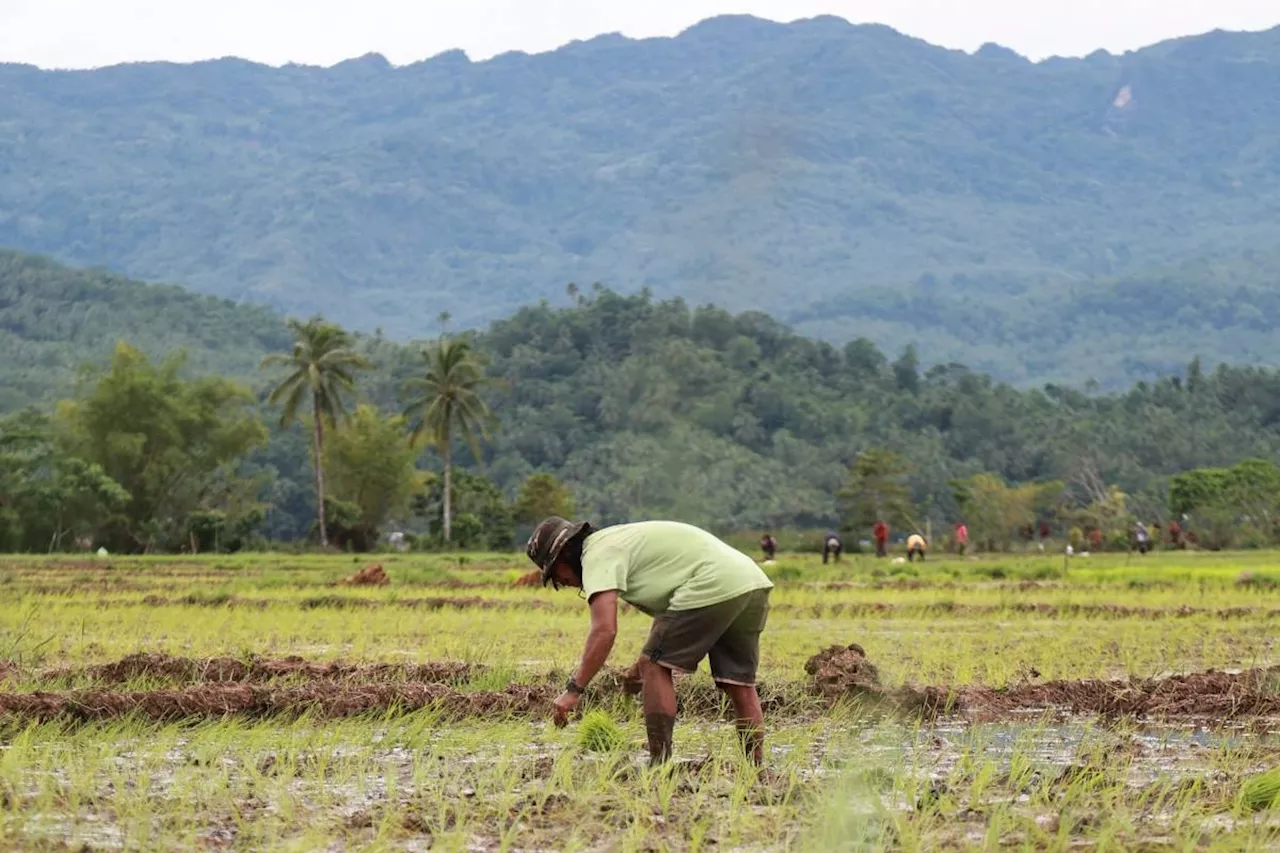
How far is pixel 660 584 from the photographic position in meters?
7.03

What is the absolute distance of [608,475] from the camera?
89688 mm

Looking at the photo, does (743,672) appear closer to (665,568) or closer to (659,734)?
(659,734)

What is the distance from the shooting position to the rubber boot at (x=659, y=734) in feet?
23.0

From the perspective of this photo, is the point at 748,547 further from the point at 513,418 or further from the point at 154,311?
the point at 154,311

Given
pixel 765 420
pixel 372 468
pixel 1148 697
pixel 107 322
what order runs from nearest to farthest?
pixel 1148 697 → pixel 372 468 → pixel 765 420 → pixel 107 322

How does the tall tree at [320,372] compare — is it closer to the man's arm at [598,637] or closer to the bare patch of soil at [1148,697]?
the bare patch of soil at [1148,697]

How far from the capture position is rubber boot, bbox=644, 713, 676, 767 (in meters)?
7.01

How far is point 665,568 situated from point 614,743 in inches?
40.5

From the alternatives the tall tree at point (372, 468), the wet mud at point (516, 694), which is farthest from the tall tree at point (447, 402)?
the wet mud at point (516, 694)

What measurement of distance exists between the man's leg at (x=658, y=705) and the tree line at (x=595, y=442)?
48046 millimetres

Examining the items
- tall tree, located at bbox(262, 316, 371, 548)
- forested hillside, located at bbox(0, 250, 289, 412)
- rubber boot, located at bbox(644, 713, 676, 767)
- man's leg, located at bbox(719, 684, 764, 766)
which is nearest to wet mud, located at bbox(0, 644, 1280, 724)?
man's leg, located at bbox(719, 684, 764, 766)

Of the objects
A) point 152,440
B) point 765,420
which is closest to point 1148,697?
point 152,440

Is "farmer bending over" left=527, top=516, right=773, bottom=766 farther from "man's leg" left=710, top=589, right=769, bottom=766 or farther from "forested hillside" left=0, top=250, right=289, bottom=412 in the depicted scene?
"forested hillside" left=0, top=250, right=289, bottom=412

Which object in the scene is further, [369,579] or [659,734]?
[369,579]
